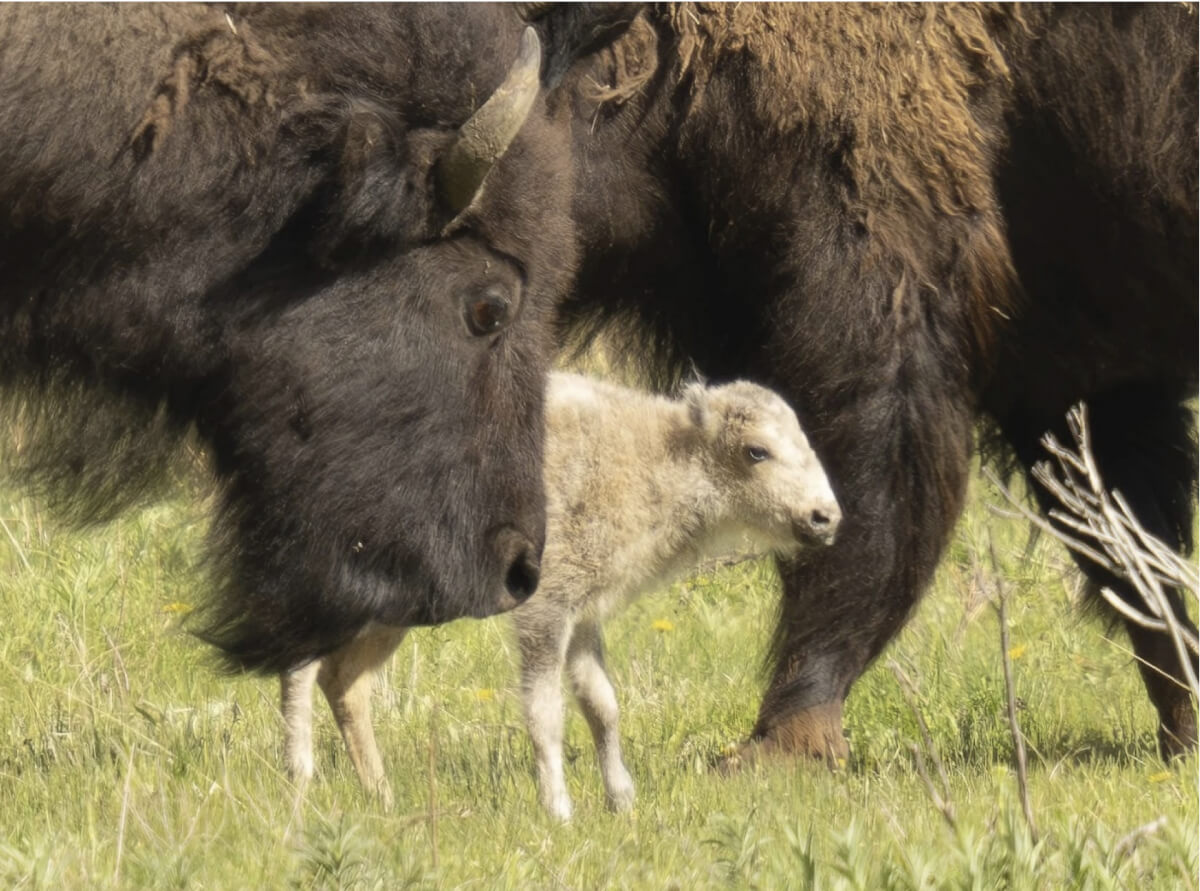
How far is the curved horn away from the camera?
4.25 m

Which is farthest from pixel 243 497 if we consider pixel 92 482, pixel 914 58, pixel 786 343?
pixel 914 58

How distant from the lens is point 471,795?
5.04 metres

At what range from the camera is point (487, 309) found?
457 cm

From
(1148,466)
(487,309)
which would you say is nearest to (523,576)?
(487,309)

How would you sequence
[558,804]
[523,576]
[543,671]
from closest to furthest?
[523,576], [558,804], [543,671]

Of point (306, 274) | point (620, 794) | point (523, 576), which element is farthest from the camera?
point (620, 794)

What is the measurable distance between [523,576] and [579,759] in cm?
131

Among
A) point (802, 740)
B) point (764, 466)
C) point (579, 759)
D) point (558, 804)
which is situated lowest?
point (579, 759)

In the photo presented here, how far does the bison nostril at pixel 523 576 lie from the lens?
467cm

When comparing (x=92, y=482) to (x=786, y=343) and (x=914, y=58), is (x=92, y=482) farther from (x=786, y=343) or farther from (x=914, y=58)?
(x=914, y=58)

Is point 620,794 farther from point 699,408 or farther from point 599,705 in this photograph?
point 699,408

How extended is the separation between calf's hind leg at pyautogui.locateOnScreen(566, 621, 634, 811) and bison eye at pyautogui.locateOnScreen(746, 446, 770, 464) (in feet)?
2.07

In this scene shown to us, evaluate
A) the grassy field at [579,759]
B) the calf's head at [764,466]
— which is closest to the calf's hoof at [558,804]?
the grassy field at [579,759]

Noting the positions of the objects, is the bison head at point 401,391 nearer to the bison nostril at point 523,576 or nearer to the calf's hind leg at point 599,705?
the bison nostril at point 523,576
